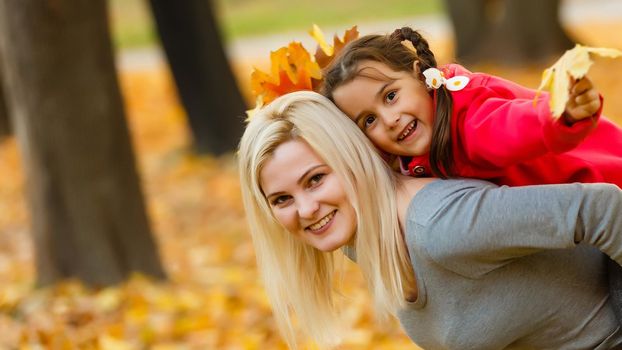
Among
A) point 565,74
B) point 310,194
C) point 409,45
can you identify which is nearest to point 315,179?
point 310,194

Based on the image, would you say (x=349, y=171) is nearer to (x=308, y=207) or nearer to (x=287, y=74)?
(x=308, y=207)

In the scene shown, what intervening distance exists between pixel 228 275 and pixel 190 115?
3.95 metres

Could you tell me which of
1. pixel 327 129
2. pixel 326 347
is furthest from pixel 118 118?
pixel 327 129

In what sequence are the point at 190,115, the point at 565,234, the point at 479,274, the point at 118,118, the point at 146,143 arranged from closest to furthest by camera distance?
the point at 565,234 → the point at 479,274 → the point at 118,118 → the point at 190,115 → the point at 146,143

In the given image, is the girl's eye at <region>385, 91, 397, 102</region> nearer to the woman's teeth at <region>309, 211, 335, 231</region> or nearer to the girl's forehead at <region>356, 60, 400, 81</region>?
the girl's forehead at <region>356, 60, 400, 81</region>

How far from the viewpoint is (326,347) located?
3.01 meters

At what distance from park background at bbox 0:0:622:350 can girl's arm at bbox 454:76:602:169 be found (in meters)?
0.56

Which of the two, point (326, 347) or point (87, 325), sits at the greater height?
point (326, 347)

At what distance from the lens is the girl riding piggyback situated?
2467 millimetres

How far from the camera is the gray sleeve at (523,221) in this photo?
2.27m

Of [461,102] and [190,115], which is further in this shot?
[190,115]

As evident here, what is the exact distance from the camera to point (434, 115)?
2.51 meters

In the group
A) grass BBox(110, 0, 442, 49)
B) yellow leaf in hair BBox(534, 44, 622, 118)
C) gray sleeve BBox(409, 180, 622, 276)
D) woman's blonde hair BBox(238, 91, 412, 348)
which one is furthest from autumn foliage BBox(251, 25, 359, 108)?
grass BBox(110, 0, 442, 49)

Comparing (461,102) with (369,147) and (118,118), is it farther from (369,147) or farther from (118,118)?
(118,118)
